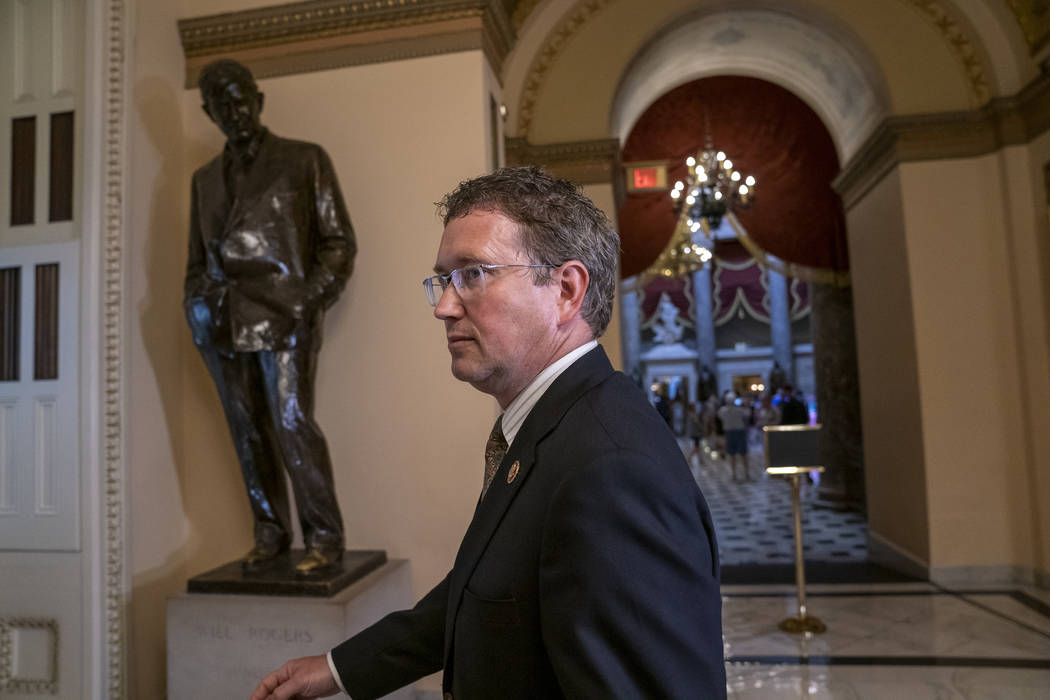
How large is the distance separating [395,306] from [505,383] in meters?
2.50

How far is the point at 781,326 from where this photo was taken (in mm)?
28484

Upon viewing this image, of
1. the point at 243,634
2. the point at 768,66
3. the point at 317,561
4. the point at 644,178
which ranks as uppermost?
the point at 768,66

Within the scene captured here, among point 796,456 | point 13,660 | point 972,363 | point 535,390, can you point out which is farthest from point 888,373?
point 13,660

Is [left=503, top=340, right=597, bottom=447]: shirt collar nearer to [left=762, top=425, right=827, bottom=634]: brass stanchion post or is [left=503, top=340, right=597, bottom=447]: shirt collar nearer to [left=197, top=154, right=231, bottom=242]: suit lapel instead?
[left=197, top=154, right=231, bottom=242]: suit lapel

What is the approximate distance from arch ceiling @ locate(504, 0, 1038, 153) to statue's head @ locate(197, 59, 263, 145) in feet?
12.0

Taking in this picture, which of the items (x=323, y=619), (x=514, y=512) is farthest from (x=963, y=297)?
(x=514, y=512)

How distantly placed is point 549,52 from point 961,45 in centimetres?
369

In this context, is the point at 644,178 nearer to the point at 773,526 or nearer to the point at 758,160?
the point at 758,160

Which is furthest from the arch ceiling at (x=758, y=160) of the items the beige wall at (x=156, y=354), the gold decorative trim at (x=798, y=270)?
the beige wall at (x=156, y=354)

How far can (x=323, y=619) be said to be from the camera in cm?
280

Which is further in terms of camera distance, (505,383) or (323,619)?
(323,619)

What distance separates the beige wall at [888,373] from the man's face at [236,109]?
5496 mm

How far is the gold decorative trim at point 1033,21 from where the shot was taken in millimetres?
5527

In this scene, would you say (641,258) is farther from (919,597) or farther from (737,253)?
(737,253)
